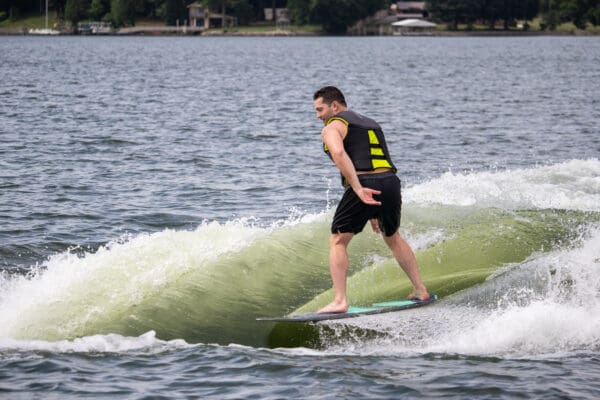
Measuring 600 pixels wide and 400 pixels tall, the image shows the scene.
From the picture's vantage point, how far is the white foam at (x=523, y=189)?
18.3 metres

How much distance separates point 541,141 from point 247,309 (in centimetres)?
2316

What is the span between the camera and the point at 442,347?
11070 mm

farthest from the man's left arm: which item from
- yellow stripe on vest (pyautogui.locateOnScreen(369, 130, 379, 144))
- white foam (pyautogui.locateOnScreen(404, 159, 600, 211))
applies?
white foam (pyautogui.locateOnScreen(404, 159, 600, 211))

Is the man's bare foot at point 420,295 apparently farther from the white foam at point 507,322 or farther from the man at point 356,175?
the man at point 356,175

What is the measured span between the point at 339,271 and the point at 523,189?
1007 centimetres

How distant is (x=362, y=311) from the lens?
35.9 feet

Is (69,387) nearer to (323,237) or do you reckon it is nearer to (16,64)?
(323,237)

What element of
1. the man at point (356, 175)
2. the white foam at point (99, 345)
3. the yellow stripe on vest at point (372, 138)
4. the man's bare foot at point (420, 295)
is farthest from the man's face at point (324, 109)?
the white foam at point (99, 345)

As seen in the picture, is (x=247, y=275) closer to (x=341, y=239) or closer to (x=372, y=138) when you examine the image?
(x=341, y=239)

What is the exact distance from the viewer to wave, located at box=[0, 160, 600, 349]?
1158cm

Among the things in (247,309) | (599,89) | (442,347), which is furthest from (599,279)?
(599,89)

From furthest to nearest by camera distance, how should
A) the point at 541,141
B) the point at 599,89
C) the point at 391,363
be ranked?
the point at 599,89 → the point at 541,141 → the point at 391,363

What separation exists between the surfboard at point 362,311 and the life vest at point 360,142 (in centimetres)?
151

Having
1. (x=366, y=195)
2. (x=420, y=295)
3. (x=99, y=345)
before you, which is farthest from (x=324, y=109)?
(x=99, y=345)
